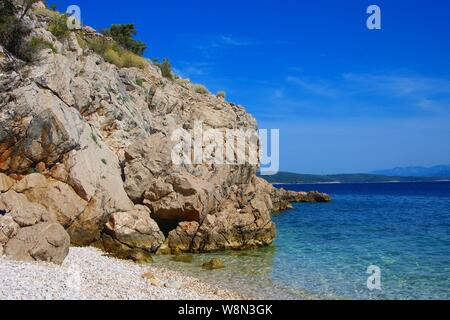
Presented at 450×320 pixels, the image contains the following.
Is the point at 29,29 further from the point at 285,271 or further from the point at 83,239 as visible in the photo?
the point at 285,271

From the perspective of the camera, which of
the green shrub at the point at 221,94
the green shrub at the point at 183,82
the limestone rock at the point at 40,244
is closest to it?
the limestone rock at the point at 40,244

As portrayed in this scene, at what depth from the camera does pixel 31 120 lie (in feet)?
75.9

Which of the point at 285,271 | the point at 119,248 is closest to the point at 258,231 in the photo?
the point at 285,271

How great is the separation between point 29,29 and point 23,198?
43.2 feet

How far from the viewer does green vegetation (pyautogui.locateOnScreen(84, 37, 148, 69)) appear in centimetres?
4272

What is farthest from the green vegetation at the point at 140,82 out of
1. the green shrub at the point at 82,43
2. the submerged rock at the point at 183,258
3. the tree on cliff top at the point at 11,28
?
the submerged rock at the point at 183,258

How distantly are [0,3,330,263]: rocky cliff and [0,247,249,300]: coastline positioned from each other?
1615 mm

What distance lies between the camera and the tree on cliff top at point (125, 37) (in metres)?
55.4

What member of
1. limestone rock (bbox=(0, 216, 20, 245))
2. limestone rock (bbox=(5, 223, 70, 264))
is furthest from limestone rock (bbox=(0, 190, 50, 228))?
limestone rock (bbox=(5, 223, 70, 264))

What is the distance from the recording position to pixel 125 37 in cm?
5656

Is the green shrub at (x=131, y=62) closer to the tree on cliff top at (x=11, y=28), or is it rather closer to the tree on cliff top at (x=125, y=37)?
the tree on cliff top at (x=125, y=37)

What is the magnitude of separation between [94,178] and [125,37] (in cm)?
3690

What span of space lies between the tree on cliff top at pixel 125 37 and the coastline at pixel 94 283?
40102mm

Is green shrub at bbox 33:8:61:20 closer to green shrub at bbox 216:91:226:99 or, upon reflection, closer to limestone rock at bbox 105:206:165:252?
green shrub at bbox 216:91:226:99
